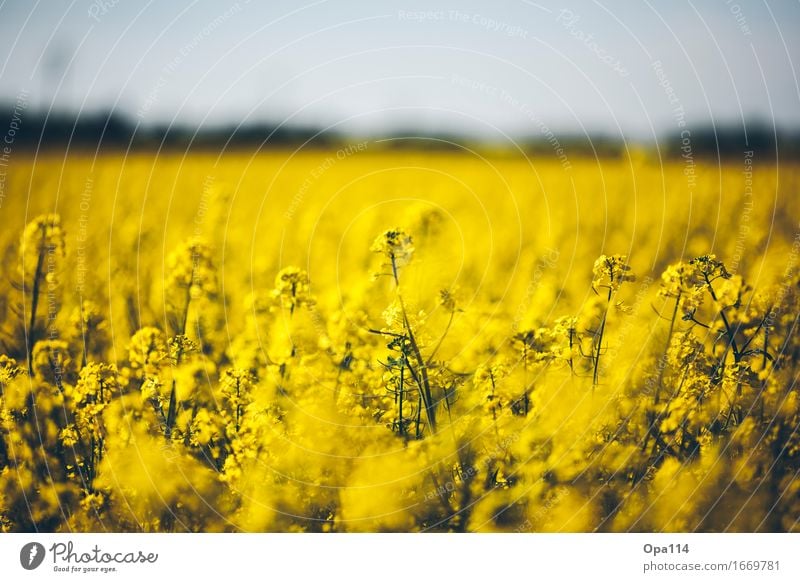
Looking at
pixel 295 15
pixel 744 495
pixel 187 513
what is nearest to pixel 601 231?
pixel 744 495

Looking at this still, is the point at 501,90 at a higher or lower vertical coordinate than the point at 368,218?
higher

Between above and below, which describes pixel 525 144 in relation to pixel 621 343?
above

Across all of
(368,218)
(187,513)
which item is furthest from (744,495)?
(187,513)

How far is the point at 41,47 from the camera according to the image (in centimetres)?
235

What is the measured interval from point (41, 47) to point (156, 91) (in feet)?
1.06

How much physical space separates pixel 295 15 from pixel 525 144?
71cm

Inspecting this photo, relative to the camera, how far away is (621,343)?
244 centimetres
